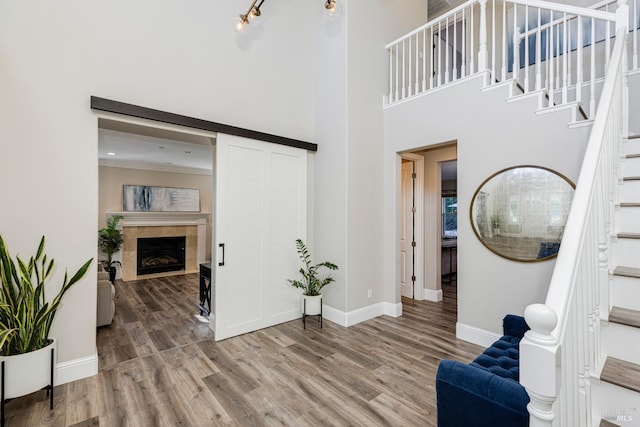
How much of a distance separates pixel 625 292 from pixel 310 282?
2.95 m

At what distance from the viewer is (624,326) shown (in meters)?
1.40

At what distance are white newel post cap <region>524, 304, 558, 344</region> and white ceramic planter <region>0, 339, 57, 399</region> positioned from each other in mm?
3045

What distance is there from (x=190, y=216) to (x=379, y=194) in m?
5.66

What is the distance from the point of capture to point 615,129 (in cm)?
189

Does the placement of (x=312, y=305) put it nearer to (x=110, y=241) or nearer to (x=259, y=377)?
(x=259, y=377)

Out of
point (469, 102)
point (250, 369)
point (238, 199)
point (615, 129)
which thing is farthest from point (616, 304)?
point (238, 199)

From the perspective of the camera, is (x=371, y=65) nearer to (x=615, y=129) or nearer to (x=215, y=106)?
(x=215, y=106)

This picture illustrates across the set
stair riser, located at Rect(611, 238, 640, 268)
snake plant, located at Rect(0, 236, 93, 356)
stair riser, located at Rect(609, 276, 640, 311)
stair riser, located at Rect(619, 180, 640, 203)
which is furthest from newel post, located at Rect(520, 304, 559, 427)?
snake plant, located at Rect(0, 236, 93, 356)

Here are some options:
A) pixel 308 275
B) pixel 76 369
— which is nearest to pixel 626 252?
pixel 308 275

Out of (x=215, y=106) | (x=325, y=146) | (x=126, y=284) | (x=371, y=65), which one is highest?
(x=371, y=65)

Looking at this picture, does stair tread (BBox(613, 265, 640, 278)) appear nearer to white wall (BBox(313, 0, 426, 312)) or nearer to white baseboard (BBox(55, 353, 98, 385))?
white wall (BBox(313, 0, 426, 312))

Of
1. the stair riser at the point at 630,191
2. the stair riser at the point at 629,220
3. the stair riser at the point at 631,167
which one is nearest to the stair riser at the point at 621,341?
the stair riser at the point at 629,220

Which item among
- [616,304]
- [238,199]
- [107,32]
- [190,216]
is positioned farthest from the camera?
[190,216]

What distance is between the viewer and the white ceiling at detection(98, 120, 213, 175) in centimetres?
338
